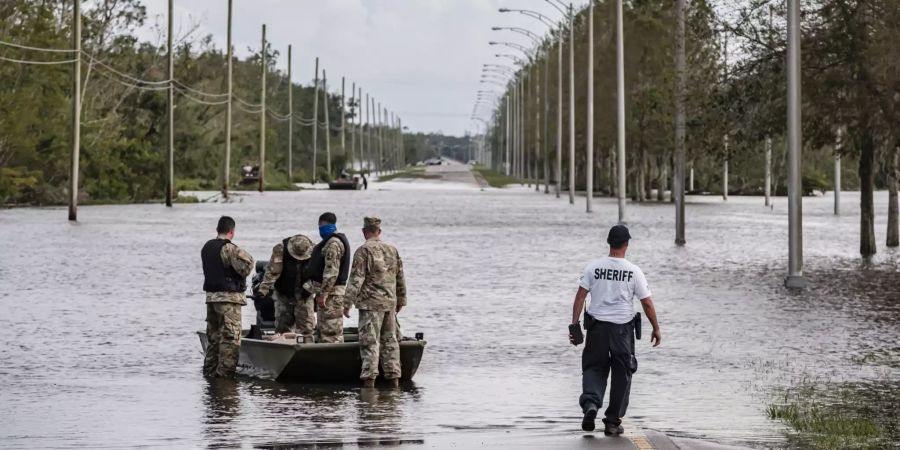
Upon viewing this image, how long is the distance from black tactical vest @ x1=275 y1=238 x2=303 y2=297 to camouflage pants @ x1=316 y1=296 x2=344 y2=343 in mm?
592

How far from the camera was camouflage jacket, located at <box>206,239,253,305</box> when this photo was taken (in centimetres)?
1773

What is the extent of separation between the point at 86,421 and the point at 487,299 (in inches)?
563

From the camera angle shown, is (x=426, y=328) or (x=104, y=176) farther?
(x=104, y=176)

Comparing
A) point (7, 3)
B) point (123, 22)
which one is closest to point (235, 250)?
point (7, 3)

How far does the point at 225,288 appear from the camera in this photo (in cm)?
1791

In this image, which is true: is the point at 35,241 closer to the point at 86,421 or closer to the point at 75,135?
the point at 75,135

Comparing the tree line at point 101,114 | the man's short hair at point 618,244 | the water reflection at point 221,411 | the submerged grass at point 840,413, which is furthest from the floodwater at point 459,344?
the tree line at point 101,114

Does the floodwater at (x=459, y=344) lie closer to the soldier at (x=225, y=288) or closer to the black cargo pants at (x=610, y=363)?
the soldier at (x=225, y=288)

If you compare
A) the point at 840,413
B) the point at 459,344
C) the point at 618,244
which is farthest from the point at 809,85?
the point at 618,244

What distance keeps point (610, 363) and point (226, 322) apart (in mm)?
5144

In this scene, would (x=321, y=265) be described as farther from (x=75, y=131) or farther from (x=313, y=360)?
(x=75, y=131)

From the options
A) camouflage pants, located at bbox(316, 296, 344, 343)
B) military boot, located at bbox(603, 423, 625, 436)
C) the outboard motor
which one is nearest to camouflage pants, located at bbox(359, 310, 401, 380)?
camouflage pants, located at bbox(316, 296, 344, 343)

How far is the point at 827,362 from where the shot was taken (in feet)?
65.8

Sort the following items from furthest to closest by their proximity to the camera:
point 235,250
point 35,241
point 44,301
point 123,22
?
1. point 123,22
2. point 35,241
3. point 44,301
4. point 235,250
